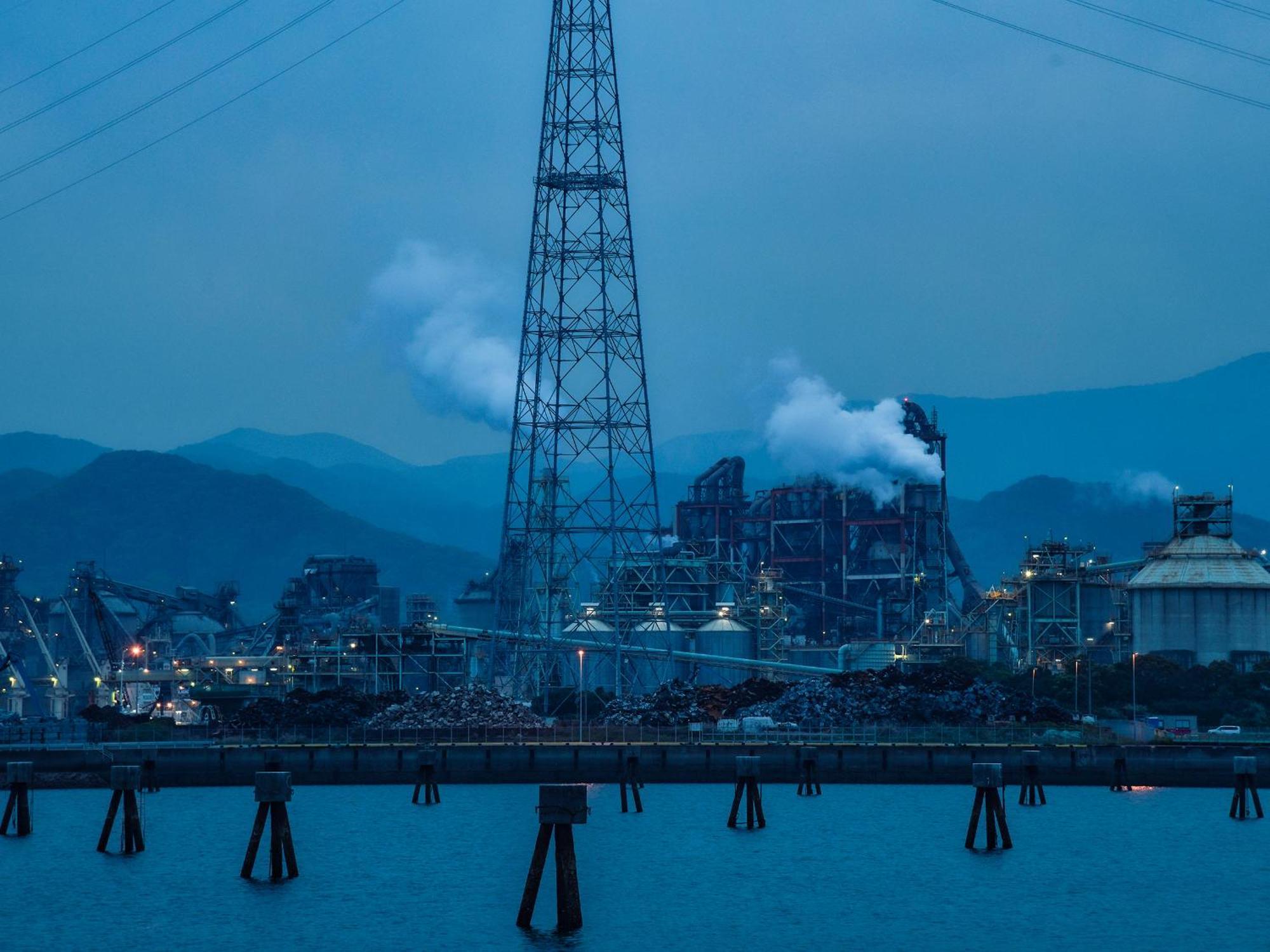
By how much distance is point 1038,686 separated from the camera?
158625 mm

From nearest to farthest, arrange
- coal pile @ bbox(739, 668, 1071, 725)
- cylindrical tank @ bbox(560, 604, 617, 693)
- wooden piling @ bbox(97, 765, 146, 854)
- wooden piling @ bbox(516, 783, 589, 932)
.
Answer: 1. wooden piling @ bbox(516, 783, 589, 932)
2. wooden piling @ bbox(97, 765, 146, 854)
3. coal pile @ bbox(739, 668, 1071, 725)
4. cylindrical tank @ bbox(560, 604, 617, 693)

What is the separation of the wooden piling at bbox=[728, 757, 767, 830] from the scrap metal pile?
106ft

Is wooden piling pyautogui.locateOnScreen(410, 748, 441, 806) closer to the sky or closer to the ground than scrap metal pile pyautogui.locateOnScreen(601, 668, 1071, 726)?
closer to the ground

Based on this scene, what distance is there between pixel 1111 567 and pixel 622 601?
4278 centimetres

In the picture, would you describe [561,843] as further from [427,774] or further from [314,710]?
[314,710]

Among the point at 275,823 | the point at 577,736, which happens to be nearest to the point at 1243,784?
the point at 577,736

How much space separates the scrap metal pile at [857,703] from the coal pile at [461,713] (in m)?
7.59

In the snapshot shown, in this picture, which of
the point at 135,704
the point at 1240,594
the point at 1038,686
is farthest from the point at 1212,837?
the point at 135,704

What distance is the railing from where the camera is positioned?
12050 cm

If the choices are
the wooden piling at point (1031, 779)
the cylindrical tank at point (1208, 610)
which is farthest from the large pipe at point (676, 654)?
the wooden piling at point (1031, 779)

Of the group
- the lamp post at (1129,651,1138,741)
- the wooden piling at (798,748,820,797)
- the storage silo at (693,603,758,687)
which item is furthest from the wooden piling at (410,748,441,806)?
the storage silo at (693,603,758,687)

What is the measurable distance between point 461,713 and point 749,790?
38538 mm

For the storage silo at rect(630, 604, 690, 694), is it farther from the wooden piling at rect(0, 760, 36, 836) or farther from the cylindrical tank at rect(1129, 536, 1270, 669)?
the wooden piling at rect(0, 760, 36, 836)

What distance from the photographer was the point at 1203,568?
16550cm
